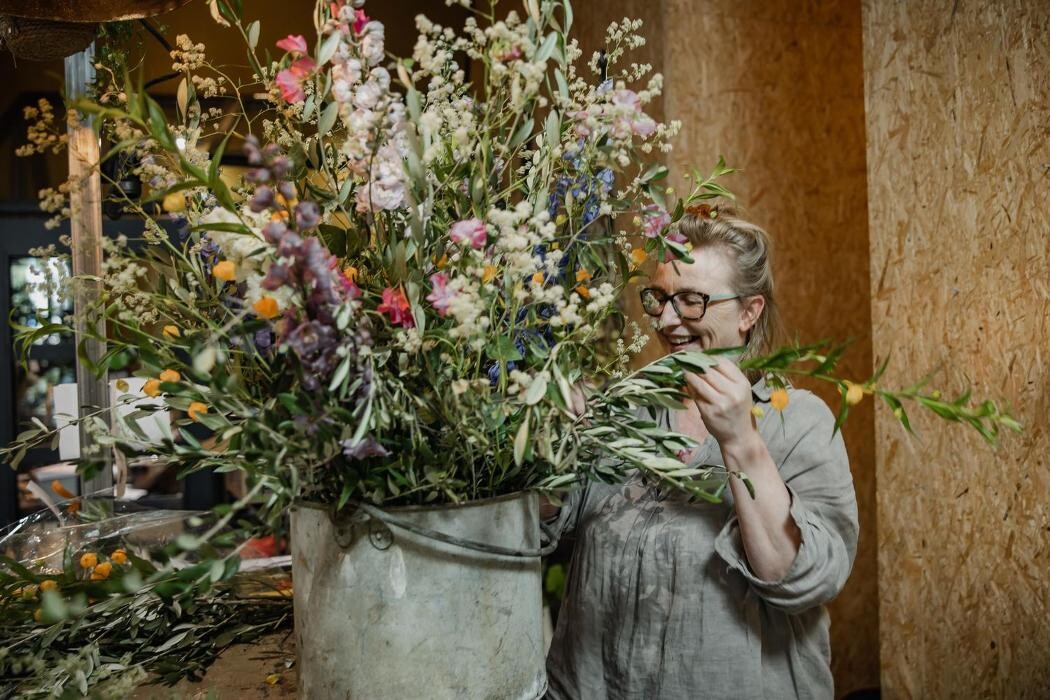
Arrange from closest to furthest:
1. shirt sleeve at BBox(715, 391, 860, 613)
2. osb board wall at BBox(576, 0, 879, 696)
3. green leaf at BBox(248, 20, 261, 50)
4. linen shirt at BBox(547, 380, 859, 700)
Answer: green leaf at BBox(248, 20, 261, 50), shirt sleeve at BBox(715, 391, 860, 613), linen shirt at BBox(547, 380, 859, 700), osb board wall at BBox(576, 0, 879, 696)

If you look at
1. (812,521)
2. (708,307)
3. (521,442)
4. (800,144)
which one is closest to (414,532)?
(521,442)

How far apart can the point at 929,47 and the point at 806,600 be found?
1480mm

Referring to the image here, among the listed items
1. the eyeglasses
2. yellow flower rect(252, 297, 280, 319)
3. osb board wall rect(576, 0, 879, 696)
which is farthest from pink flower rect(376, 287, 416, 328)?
osb board wall rect(576, 0, 879, 696)

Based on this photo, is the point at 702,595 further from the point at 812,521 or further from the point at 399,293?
the point at 399,293

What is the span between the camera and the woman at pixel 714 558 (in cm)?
135

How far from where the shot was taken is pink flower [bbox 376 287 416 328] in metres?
0.87

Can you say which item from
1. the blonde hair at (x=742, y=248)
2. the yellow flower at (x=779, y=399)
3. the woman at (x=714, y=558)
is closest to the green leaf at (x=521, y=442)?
the yellow flower at (x=779, y=399)

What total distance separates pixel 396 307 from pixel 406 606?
296 mm

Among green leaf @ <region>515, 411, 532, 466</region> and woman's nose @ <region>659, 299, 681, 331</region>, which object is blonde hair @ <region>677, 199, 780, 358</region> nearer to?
woman's nose @ <region>659, 299, 681, 331</region>

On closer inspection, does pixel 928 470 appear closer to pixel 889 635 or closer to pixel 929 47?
pixel 889 635

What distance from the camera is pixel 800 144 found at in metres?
3.03

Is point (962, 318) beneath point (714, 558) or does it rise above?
above

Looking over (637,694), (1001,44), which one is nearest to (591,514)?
(637,694)

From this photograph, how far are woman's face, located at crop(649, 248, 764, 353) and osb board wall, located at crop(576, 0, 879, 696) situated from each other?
117 cm
